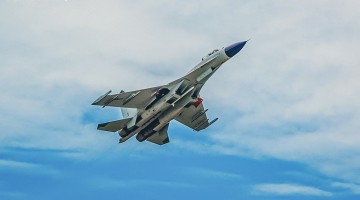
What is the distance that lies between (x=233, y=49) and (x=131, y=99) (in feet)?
46.5

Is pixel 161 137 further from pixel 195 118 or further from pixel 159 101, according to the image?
pixel 159 101

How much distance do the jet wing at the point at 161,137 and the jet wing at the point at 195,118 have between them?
302 centimetres

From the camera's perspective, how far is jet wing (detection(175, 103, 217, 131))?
369 ft

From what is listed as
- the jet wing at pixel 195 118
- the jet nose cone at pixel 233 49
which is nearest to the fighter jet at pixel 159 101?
the jet nose cone at pixel 233 49

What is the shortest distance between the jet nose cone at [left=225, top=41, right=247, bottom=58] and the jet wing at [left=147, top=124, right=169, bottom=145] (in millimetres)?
16540

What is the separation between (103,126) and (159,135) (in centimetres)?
937

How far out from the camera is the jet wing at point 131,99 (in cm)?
10375

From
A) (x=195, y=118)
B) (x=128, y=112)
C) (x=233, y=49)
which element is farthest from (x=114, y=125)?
(x=233, y=49)

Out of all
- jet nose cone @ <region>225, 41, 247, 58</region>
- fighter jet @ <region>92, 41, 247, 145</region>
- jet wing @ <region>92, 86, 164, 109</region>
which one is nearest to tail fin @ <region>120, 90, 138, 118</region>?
fighter jet @ <region>92, 41, 247, 145</region>

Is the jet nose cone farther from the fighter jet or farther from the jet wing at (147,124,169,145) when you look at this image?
the jet wing at (147,124,169,145)

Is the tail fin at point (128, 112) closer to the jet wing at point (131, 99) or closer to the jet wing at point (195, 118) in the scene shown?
the jet wing at point (131, 99)

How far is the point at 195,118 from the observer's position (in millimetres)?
113000

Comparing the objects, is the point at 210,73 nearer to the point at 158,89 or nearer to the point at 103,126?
the point at 158,89

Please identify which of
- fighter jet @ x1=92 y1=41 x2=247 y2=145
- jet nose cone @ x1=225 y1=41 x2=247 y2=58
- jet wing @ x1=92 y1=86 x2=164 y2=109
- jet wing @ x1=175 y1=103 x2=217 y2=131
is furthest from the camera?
jet wing @ x1=175 y1=103 x2=217 y2=131
